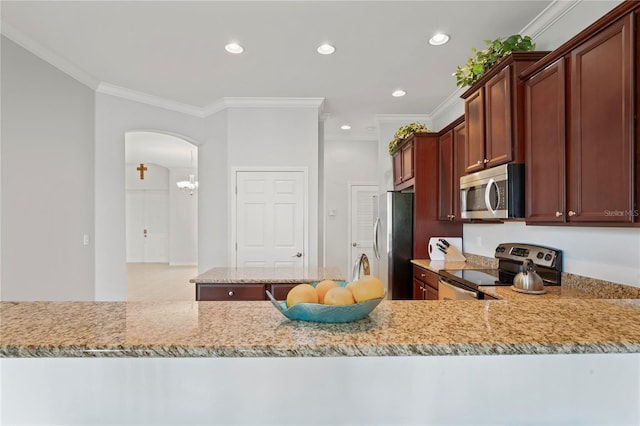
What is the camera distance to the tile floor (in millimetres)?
6016

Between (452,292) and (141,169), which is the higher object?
(141,169)

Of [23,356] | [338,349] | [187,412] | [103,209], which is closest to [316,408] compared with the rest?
[338,349]

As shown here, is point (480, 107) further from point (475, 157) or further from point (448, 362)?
point (448, 362)

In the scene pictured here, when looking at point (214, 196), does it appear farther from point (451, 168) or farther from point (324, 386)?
point (324, 386)

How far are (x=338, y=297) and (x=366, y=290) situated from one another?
7 cm

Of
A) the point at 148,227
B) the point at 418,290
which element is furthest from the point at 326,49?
the point at 148,227

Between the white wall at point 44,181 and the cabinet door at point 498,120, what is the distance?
138 inches

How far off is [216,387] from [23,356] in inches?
14.9

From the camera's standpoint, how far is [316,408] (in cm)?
76

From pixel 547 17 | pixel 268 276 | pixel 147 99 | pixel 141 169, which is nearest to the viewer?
pixel 547 17

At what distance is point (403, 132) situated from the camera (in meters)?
4.39

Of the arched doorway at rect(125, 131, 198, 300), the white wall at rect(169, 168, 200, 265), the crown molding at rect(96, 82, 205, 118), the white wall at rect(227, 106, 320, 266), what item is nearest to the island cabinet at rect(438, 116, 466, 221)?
the white wall at rect(227, 106, 320, 266)

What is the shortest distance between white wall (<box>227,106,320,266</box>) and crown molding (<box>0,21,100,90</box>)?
4.80ft

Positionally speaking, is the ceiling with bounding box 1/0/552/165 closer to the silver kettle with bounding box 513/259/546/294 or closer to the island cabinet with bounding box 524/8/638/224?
the island cabinet with bounding box 524/8/638/224
